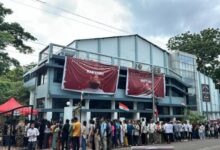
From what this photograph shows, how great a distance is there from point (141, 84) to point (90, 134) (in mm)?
17102

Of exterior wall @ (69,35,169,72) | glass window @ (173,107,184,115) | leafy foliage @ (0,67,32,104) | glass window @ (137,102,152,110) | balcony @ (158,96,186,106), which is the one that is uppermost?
exterior wall @ (69,35,169,72)

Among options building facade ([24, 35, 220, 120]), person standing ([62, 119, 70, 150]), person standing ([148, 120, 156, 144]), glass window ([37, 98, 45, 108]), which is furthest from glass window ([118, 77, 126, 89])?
person standing ([62, 119, 70, 150])

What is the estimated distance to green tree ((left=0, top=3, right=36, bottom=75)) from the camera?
16344 millimetres

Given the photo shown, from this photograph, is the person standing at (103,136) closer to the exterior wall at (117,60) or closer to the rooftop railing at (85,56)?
the exterior wall at (117,60)

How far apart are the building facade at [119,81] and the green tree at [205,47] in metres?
7.44

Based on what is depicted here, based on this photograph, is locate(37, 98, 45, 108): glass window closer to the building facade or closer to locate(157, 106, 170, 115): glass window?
the building facade

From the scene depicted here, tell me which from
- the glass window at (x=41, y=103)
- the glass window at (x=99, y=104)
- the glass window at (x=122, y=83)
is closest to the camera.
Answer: the glass window at (x=41, y=103)

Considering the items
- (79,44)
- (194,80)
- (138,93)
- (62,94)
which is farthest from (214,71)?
(62,94)

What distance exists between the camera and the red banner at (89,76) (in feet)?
79.4

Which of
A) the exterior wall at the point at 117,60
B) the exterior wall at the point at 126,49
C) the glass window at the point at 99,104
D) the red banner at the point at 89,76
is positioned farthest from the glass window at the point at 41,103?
the exterior wall at the point at 126,49

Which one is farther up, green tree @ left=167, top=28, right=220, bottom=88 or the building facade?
green tree @ left=167, top=28, right=220, bottom=88

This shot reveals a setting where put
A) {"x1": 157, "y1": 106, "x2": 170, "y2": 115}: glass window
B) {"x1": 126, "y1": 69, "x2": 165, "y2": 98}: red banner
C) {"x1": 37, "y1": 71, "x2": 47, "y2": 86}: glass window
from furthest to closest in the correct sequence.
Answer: {"x1": 157, "y1": 106, "x2": 170, "y2": 115}: glass window
{"x1": 126, "y1": 69, "x2": 165, "y2": 98}: red banner
{"x1": 37, "y1": 71, "x2": 47, "y2": 86}: glass window

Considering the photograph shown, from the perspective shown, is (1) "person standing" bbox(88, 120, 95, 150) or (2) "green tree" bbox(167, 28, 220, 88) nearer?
(1) "person standing" bbox(88, 120, 95, 150)

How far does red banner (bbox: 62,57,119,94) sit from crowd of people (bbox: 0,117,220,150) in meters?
7.34
